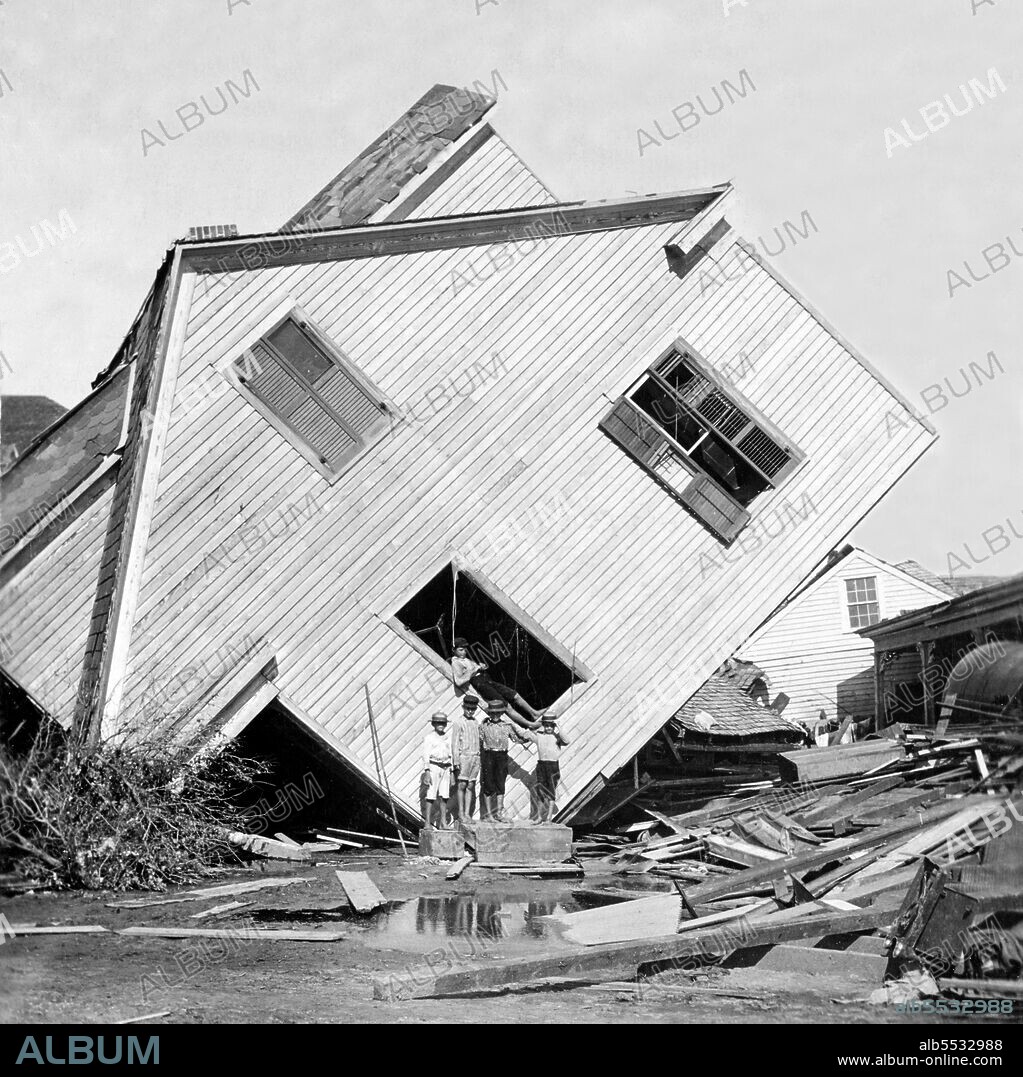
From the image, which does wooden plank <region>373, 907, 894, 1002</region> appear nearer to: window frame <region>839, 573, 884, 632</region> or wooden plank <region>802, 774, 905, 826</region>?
wooden plank <region>802, 774, 905, 826</region>

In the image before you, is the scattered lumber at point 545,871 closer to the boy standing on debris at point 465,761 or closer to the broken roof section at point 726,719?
Answer: the boy standing on debris at point 465,761

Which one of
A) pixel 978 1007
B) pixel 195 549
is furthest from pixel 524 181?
pixel 978 1007

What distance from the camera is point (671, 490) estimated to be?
56.7 feet

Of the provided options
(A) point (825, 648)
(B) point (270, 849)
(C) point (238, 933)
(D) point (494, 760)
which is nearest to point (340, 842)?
(B) point (270, 849)

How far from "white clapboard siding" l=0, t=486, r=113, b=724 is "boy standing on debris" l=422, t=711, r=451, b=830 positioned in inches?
184

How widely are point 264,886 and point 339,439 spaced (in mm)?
6572

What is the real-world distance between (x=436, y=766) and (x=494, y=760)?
0.87 metres

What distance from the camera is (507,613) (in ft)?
53.7

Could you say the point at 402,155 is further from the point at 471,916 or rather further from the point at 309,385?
the point at 471,916

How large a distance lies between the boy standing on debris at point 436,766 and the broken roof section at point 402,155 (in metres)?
7.72

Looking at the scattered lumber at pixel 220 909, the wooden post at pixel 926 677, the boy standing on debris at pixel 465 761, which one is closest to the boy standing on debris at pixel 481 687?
the boy standing on debris at pixel 465 761
